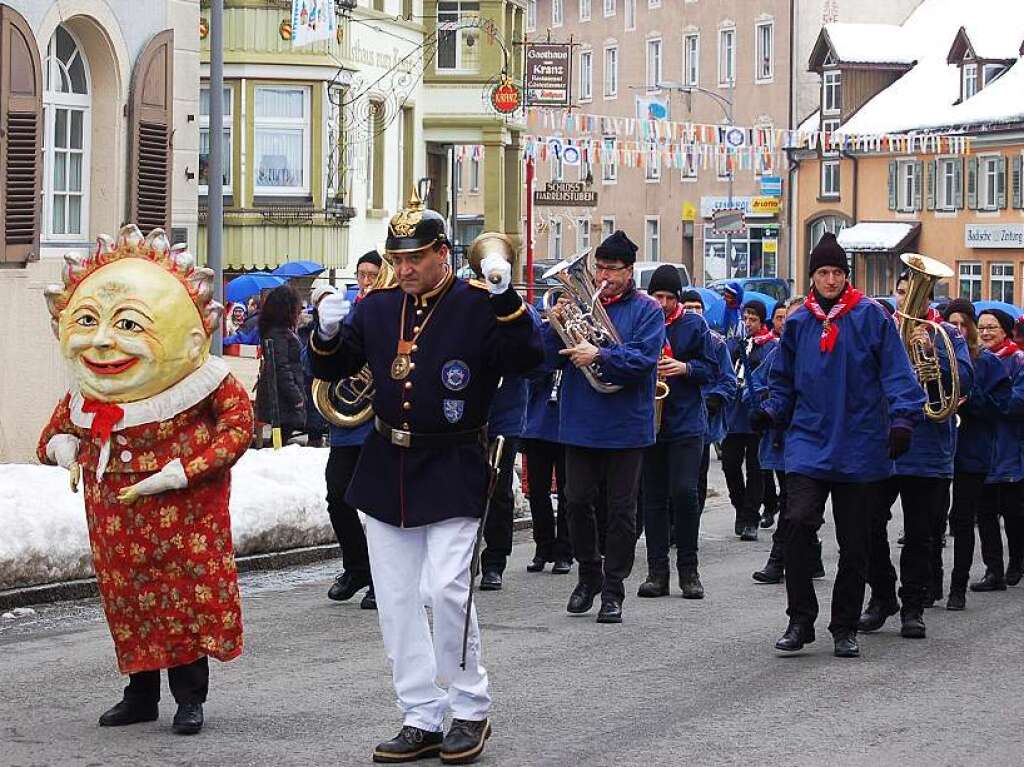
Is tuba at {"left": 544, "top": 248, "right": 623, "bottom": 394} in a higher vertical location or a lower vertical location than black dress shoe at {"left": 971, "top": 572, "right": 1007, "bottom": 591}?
higher

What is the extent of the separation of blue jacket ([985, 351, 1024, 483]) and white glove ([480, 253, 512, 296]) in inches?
206

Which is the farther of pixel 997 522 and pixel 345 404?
pixel 997 522

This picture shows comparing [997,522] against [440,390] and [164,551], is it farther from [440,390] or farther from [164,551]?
[164,551]

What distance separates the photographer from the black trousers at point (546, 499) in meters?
13.0

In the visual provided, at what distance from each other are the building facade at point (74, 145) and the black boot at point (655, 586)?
22.1 feet

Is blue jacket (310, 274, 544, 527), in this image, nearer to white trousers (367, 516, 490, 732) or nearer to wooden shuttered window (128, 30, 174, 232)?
white trousers (367, 516, 490, 732)

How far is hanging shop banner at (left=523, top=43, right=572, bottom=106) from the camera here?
129 ft

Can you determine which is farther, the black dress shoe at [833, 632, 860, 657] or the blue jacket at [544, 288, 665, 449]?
the blue jacket at [544, 288, 665, 449]

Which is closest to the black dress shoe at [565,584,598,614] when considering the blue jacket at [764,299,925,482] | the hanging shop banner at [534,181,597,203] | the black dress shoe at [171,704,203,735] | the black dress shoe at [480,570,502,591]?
the black dress shoe at [480,570,502,591]

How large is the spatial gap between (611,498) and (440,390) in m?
3.53

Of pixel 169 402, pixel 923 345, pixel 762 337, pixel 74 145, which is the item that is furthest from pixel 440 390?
pixel 74 145

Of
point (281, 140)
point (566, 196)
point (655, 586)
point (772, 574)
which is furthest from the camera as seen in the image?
point (281, 140)

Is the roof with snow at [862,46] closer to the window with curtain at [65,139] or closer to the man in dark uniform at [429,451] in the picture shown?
the window with curtain at [65,139]

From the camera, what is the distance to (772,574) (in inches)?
504
